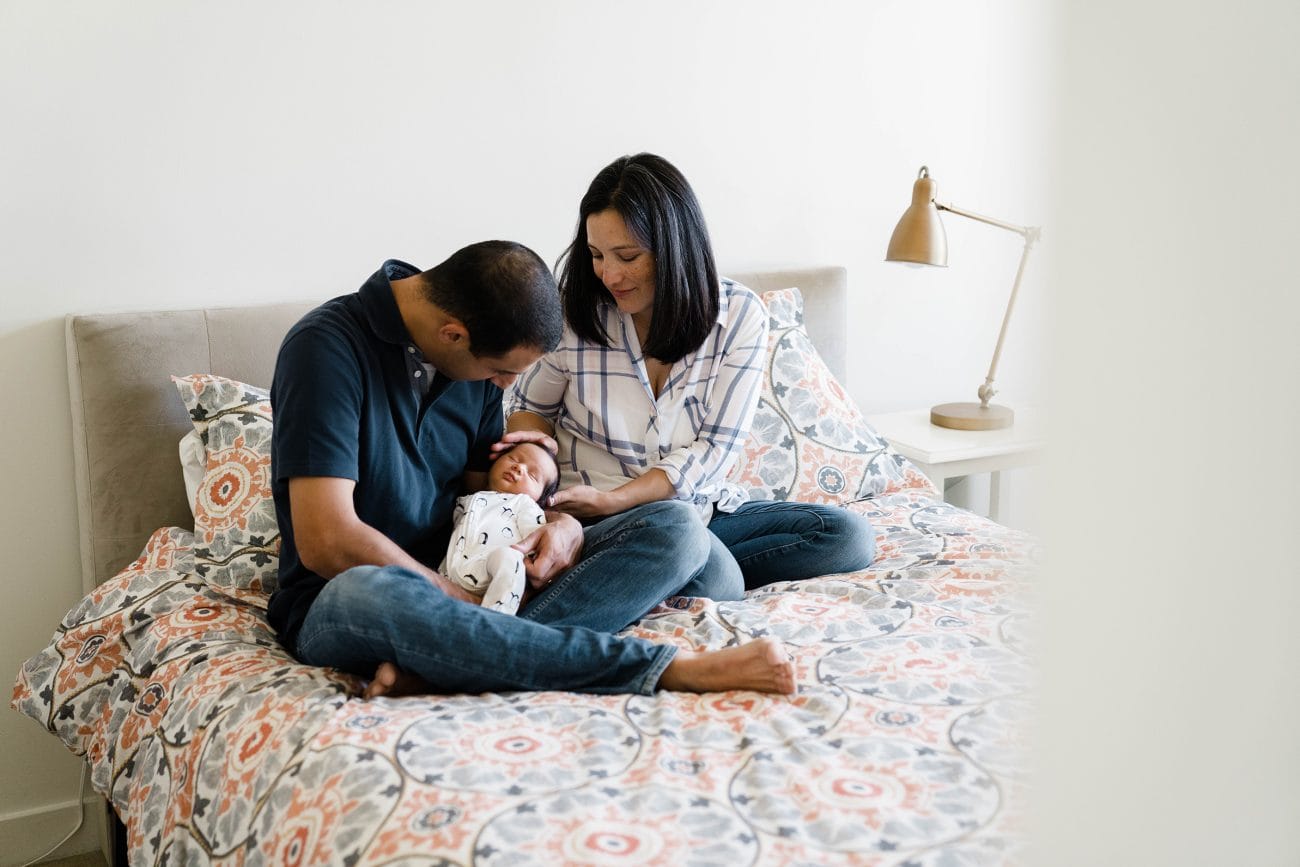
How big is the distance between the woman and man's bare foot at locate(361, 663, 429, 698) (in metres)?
0.47

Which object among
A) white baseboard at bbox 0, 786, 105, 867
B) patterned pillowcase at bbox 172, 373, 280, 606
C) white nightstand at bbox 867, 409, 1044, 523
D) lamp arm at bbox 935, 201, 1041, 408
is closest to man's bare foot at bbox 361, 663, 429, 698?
patterned pillowcase at bbox 172, 373, 280, 606

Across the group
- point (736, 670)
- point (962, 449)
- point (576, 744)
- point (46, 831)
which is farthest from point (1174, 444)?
point (46, 831)

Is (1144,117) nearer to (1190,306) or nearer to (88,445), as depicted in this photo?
(1190,306)

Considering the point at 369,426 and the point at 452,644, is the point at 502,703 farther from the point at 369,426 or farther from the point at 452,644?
the point at 369,426

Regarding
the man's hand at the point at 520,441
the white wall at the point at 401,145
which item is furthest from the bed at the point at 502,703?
the man's hand at the point at 520,441

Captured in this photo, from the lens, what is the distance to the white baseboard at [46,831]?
6.61 ft

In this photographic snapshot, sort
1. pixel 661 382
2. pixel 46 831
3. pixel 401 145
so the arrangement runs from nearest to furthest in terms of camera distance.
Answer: pixel 661 382 < pixel 46 831 < pixel 401 145

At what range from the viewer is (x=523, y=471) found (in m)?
1.69

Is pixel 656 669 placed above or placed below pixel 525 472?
below

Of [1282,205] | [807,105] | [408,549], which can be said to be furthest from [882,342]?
[1282,205]

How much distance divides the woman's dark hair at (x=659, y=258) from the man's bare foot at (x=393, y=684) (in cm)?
73

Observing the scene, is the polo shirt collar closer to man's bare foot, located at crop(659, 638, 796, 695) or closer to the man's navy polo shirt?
the man's navy polo shirt

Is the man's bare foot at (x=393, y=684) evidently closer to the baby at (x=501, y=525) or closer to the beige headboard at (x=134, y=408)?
the baby at (x=501, y=525)

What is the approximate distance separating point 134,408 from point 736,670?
1.16 meters
